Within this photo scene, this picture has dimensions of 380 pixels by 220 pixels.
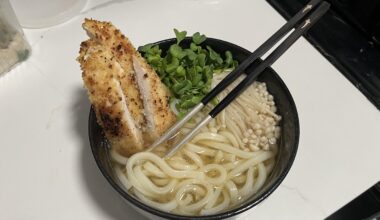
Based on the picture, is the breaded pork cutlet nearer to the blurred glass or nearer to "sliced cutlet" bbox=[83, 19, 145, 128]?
"sliced cutlet" bbox=[83, 19, 145, 128]

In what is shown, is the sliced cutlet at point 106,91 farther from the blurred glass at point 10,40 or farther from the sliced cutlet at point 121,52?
the blurred glass at point 10,40

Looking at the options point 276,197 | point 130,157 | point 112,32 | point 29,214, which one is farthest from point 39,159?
point 276,197

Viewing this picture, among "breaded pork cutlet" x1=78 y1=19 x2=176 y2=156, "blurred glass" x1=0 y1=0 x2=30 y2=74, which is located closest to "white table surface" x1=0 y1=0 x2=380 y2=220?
"blurred glass" x1=0 y1=0 x2=30 y2=74

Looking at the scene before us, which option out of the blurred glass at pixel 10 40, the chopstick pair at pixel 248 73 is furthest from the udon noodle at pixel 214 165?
the blurred glass at pixel 10 40

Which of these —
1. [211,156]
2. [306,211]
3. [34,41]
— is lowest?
[306,211]

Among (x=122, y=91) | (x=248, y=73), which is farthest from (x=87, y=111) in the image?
(x=248, y=73)

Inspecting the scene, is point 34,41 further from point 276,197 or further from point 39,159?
point 276,197

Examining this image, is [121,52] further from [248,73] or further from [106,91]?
[248,73]
